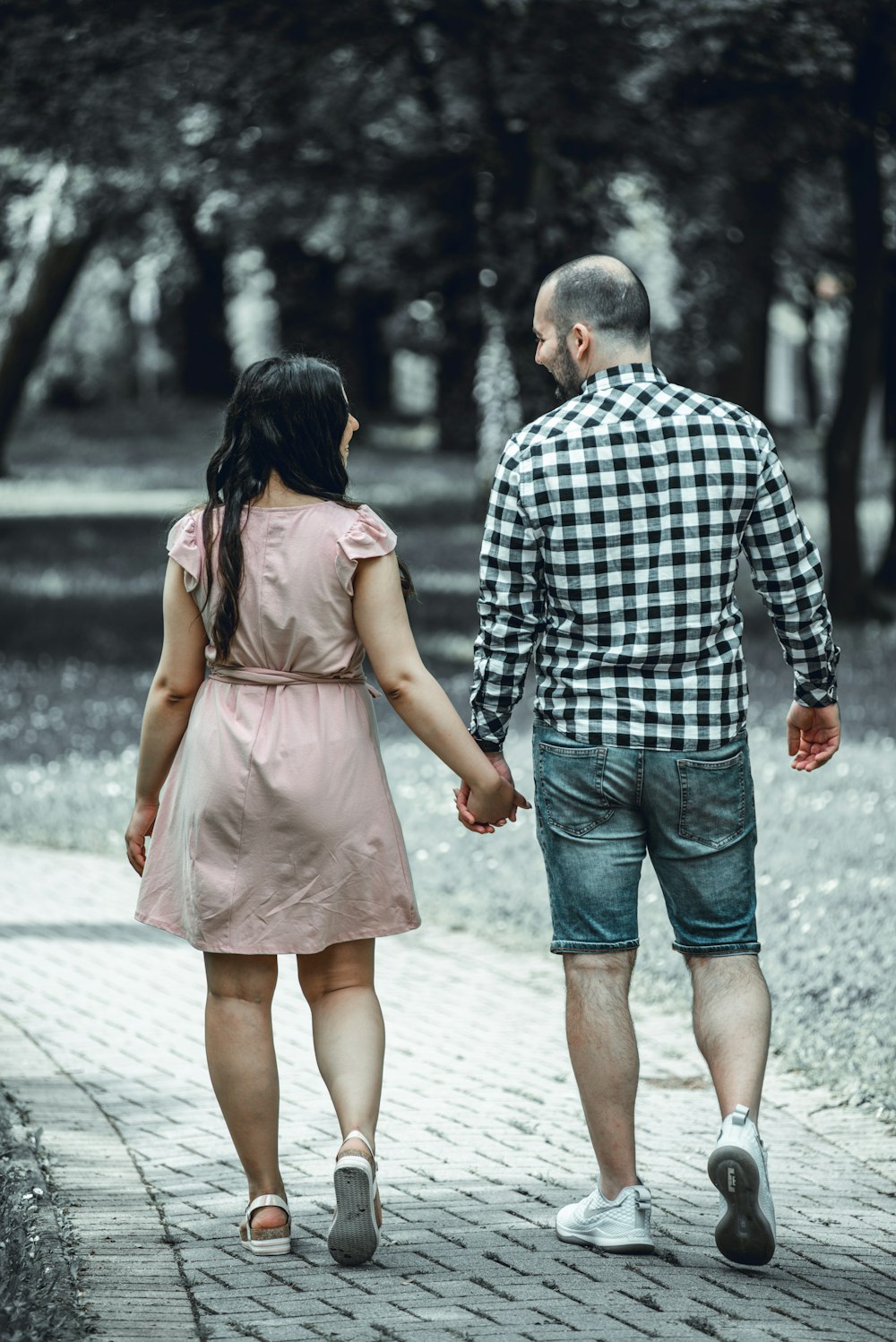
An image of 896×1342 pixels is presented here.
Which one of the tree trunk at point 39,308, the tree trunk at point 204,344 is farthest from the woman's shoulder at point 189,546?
the tree trunk at point 204,344

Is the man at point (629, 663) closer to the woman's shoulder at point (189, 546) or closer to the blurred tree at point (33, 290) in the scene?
the woman's shoulder at point (189, 546)

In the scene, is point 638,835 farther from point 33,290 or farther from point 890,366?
point 890,366

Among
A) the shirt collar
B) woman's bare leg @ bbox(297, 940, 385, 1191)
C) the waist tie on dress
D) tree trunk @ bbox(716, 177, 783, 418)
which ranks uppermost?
the shirt collar

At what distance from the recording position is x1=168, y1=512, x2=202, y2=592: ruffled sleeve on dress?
13.0ft

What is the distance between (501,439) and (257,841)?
11.3 meters

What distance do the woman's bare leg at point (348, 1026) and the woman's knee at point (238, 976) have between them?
0.11 meters

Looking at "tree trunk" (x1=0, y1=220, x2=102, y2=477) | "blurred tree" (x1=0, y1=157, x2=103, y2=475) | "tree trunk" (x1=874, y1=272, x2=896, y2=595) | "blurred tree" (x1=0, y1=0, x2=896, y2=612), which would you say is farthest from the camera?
"tree trunk" (x1=874, y1=272, x2=896, y2=595)

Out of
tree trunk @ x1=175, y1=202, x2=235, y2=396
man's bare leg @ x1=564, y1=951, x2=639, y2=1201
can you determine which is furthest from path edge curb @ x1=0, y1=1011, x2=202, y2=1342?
tree trunk @ x1=175, y1=202, x2=235, y2=396

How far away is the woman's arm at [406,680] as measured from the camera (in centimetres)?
396

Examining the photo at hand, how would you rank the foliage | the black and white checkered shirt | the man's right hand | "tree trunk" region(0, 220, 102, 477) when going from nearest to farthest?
the foliage < the black and white checkered shirt < the man's right hand < "tree trunk" region(0, 220, 102, 477)

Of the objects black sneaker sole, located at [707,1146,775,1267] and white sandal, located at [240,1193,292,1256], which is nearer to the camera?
black sneaker sole, located at [707,1146,775,1267]

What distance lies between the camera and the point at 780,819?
885 cm

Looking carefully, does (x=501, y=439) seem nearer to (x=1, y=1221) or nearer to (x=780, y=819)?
(x=780, y=819)

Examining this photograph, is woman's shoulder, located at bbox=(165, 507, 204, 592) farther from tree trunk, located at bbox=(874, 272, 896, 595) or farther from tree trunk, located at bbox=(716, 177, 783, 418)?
tree trunk, located at bbox=(874, 272, 896, 595)
